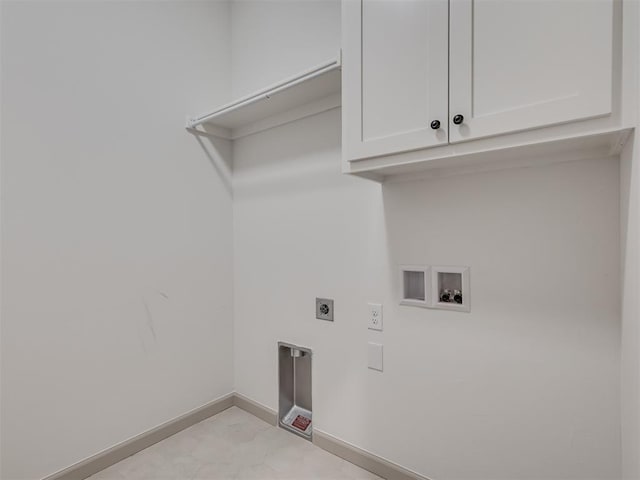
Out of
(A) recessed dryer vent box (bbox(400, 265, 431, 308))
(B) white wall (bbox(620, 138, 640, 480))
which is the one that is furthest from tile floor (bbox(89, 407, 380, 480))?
(B) white wall (bbox(620, 138, 640, 480))

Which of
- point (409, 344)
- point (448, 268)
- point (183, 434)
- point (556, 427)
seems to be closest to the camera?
point (556, 427)

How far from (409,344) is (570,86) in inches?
44.0

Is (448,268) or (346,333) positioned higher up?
(448,268)

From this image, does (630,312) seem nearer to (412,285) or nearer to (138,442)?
(412,285)

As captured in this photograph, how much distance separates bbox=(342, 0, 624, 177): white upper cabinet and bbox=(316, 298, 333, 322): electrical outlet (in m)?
0.79

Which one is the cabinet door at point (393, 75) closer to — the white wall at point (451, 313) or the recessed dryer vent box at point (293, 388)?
the white wall at point (451, 313)

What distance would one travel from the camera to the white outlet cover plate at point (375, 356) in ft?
5.41

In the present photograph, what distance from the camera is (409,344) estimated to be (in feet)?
5.12

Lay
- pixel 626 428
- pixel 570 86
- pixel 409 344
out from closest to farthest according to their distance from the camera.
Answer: pixel 570 86, pixel 626 428, pixel 409 344

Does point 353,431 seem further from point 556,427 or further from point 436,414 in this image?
point 556,427

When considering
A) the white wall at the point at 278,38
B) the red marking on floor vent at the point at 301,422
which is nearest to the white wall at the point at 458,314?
the red marking on floor vent at the point at 301,422

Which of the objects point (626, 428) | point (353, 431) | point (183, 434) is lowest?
point (183, 434)

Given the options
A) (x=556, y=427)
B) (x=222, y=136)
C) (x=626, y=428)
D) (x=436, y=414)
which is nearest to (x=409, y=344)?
(x=436, y=414)

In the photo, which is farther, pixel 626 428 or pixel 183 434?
pixel 183 434
